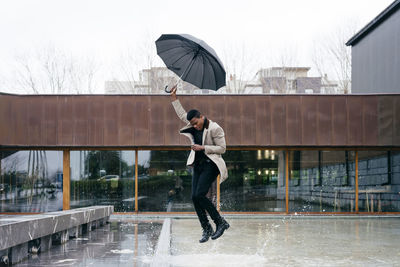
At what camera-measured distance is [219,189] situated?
18.1 m

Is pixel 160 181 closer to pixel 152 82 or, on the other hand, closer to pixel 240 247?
pixel 240 247

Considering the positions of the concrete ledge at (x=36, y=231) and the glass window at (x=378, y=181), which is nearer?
the concrete ledge at (x=36, y=231)

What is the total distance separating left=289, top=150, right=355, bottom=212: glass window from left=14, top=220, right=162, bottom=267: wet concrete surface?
23.7 feet

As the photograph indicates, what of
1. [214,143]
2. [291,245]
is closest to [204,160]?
[214,143]

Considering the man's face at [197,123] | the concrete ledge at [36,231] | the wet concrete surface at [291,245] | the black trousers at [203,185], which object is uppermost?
the man's face at [197,123]

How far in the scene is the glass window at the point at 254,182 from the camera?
18016 millimetres

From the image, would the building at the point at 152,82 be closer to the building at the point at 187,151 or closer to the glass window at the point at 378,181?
the building at the point at 187,151

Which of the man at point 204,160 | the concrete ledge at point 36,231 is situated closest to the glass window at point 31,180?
the concrete ledge at point 36,231

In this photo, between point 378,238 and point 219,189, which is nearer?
point 378,238

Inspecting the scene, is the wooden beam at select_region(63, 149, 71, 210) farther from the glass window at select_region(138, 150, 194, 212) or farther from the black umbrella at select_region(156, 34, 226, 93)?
the black umbrella at select_region(156, 34, 226, 93)

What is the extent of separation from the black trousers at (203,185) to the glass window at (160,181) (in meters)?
11.2

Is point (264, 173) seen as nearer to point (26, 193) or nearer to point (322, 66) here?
point (26, 193)

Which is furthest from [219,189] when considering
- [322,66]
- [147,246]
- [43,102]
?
[322,66]

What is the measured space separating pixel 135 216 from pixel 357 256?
33.3 feet
